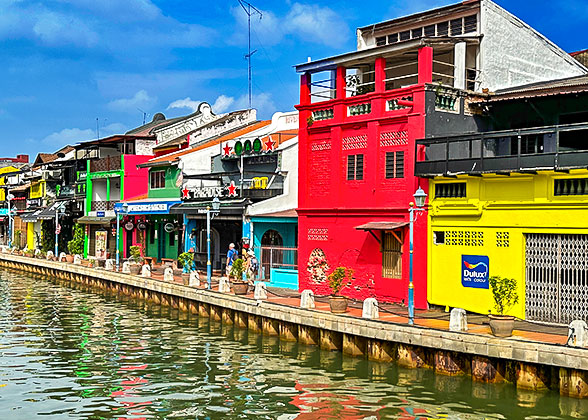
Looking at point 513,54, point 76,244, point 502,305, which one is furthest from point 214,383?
point 76,244

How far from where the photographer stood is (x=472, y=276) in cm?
2472

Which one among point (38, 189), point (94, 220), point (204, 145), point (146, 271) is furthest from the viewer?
point (38, 189)

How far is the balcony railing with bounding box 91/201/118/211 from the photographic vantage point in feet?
184

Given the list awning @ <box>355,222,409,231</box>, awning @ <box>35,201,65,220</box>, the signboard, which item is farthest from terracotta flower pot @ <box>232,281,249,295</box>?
awning @ <box>35,201,65,220</box>

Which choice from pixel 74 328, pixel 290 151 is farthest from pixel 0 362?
pixel 290 151

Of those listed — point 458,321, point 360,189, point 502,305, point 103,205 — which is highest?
point 103,205

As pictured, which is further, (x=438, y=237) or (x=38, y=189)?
(x=38, y=189)

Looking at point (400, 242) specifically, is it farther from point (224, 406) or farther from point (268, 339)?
point (224, 406)

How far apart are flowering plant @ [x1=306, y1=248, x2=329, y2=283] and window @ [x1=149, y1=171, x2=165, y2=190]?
21.1 metres

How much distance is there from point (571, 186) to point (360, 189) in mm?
9584

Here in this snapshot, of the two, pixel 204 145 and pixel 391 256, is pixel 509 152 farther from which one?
pixel 204 145

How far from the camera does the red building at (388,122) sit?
27.3 metres

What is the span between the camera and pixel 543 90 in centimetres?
2588

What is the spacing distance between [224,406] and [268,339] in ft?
29.0
